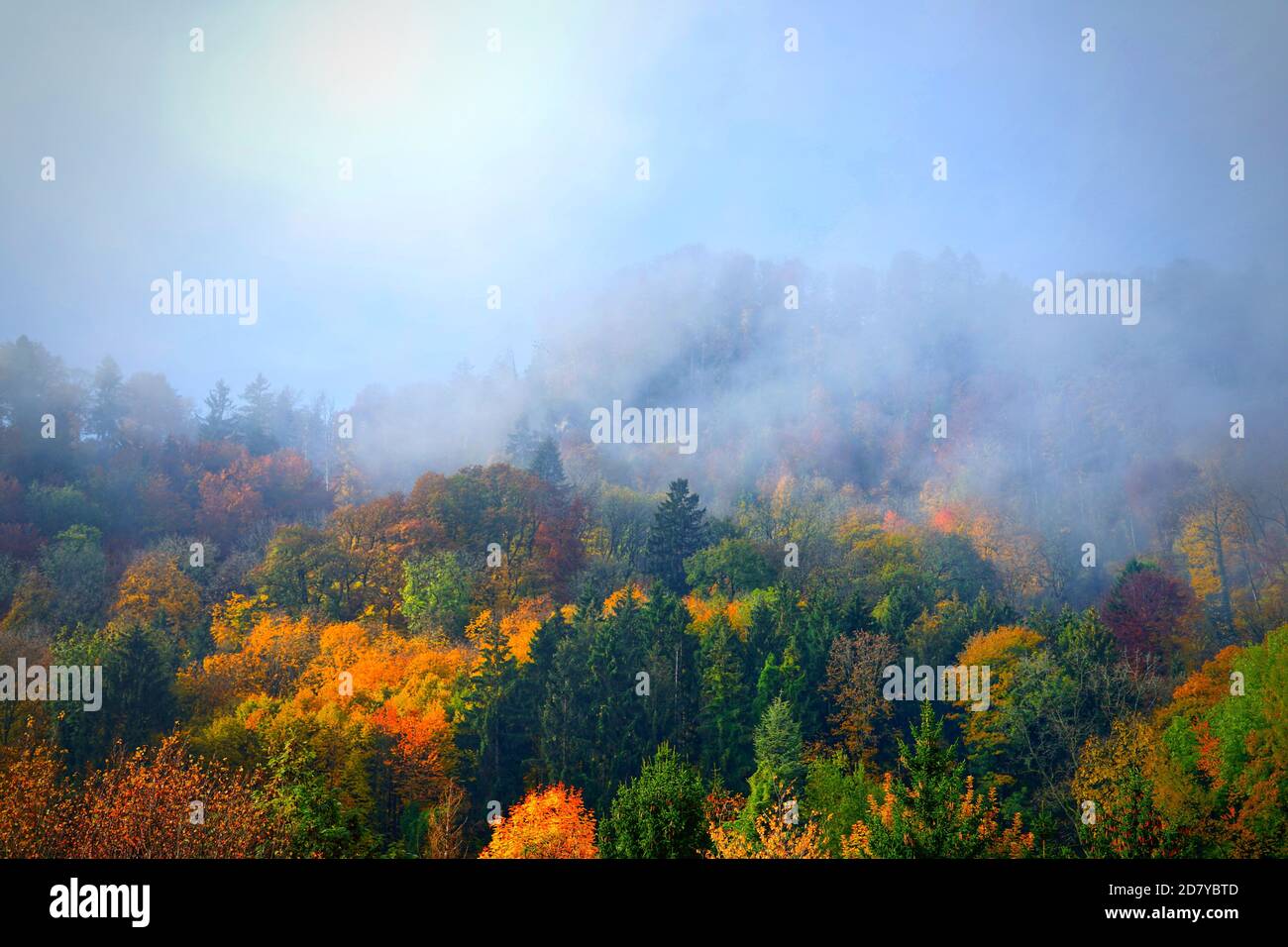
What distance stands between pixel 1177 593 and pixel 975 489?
2905 cm

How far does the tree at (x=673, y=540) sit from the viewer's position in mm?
65938

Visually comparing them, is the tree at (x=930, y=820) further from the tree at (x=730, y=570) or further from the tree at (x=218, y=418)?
the tree at (x=218, y=418)

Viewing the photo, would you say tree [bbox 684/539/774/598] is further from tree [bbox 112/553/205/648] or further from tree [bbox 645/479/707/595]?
tree [bbox 112/553/205/648]

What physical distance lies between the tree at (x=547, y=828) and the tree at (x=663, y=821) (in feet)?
14.8

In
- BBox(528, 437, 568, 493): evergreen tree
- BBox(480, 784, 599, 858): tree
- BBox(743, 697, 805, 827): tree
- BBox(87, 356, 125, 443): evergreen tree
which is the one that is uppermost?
BBox(87, 356, 125, 443): evergreen tree

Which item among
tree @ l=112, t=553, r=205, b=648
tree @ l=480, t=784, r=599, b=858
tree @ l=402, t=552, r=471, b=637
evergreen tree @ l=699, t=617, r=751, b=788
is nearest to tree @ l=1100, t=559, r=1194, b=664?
evergreen tree @ l=699, t=617, r=751, b=788

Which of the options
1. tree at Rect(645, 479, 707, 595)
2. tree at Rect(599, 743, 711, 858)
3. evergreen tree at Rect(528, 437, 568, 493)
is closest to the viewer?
tree at Rect(599, 743, 711, 858)

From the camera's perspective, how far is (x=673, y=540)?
218 feet

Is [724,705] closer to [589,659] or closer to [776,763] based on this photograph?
[776,763]

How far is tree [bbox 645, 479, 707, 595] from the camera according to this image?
216ft

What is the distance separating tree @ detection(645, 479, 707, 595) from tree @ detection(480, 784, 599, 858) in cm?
2391

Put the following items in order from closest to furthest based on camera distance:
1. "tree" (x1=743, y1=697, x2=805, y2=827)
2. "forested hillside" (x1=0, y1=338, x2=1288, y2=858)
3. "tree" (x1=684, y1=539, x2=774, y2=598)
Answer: "forested hillside" (x1=0, y1=338, x2=1288, y2=858), "tree" (x1=743, y1=697, x2=805, y2=827), "tree" (x1=684, y1=539, x2=774, y2=598)

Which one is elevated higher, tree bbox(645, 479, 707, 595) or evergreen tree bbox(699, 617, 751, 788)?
tree bbox(645, 479, 707, 595)
